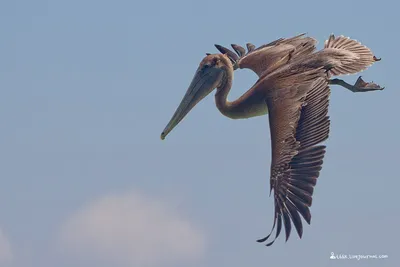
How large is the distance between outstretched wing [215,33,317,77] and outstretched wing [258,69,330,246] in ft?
3.61

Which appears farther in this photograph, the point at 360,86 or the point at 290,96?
the point at 360,86

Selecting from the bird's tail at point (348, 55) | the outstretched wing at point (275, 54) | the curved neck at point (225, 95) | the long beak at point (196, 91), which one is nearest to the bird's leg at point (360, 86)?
the bird's tail at point (348, 55)

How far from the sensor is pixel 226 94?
771 inches

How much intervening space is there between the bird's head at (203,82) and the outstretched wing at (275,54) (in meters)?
0.63

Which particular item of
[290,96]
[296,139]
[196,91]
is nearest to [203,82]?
[196,91]

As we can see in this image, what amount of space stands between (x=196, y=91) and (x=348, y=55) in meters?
2.34

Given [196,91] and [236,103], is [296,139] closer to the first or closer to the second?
[236,103]

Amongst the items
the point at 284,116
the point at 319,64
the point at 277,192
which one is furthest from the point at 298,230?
the point at 319,64

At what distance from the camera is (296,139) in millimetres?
17344

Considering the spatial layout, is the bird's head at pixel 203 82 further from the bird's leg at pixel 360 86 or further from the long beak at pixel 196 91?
the bird's leg at pixel 360 86

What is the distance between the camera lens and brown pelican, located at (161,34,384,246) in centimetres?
1692

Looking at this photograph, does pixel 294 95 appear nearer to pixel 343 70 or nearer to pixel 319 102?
pixel 319 102

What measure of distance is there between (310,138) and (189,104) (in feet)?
10.1

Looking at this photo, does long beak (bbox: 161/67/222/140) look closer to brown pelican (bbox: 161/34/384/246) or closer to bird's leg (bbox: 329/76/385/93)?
brown pelican (bbox: 161/34/384/246)
